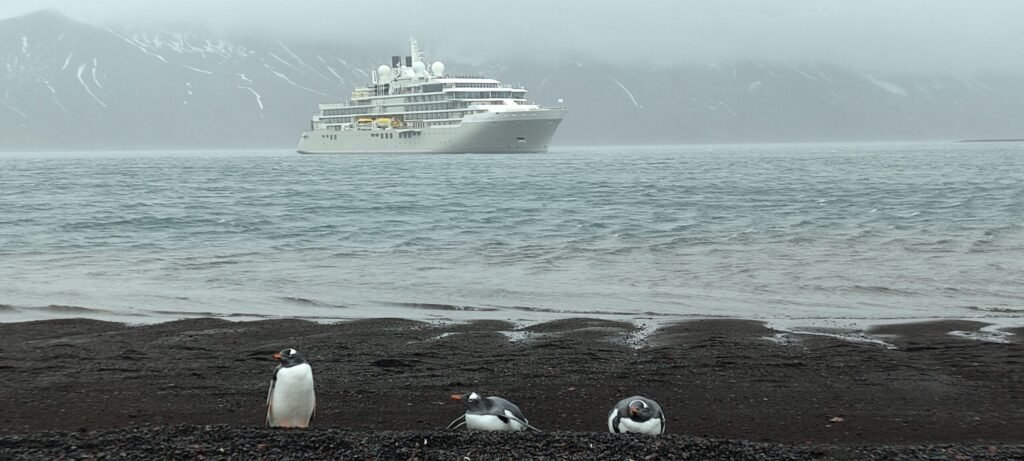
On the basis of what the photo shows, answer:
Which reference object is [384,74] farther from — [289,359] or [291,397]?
[291,397]

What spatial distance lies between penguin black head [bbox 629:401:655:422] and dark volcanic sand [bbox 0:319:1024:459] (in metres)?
0.19

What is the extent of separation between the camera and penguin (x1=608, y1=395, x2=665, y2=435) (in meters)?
5.50

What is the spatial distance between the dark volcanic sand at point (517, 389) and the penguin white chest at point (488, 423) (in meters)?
0.18

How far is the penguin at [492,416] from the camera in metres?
5.63

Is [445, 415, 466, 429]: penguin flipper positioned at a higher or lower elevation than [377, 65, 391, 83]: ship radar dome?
lower

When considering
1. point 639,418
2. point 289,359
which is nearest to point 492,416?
point 639,418

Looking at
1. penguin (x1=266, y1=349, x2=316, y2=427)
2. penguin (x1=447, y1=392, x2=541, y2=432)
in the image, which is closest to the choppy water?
penguin (x1=266, y1=349, x2=316, y2=427)

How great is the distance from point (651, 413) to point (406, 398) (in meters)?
2.09

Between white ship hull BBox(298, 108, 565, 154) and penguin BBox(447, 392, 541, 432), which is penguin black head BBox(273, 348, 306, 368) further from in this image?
white ship hull BBox(298, 108, 565, 154)

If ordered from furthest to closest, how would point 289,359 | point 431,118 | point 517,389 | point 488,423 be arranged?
point 431,118 < point 517,389 < point 289,359 < point 488,423

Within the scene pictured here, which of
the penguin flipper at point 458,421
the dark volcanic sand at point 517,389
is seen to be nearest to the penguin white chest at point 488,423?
the dark volcanic sand at point 517,389

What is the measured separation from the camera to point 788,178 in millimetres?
47625

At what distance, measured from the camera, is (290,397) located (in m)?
6.07

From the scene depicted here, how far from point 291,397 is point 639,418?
2154 mm
